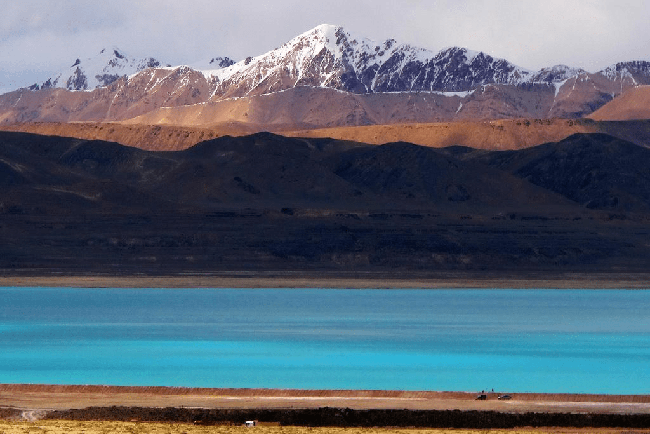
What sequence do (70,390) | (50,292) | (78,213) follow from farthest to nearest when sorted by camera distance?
1. (78,213)
2. (50,292)
3. (70,390)

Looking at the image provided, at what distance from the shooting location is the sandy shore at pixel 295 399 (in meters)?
31.1

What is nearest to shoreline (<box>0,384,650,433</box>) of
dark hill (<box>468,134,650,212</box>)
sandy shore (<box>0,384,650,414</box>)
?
sandy shore (<box>0,384,650,414</box>)

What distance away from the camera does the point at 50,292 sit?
330 ft

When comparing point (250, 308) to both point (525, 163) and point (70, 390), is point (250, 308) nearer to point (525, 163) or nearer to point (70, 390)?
point (70, 390)

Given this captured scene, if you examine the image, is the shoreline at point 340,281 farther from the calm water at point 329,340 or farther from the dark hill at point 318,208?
the calm water at point 329,340

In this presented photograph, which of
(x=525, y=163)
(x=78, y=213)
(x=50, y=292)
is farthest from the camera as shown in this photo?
(x=525, y=163)

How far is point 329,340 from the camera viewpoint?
60781mm

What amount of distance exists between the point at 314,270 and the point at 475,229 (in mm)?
19699

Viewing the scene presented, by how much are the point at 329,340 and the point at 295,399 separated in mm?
27659

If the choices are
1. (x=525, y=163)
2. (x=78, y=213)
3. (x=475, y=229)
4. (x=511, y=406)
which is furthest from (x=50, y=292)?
(x=525, y=163)

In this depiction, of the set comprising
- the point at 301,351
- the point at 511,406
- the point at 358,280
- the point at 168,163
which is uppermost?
the point at 168,163

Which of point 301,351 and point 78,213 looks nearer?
point 301,351

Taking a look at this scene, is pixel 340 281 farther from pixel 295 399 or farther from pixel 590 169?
pixel 295 399

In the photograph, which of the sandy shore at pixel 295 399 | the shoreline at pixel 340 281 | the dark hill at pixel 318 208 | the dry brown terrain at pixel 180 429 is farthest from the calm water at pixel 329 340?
the dark hill at pixel 318 208
